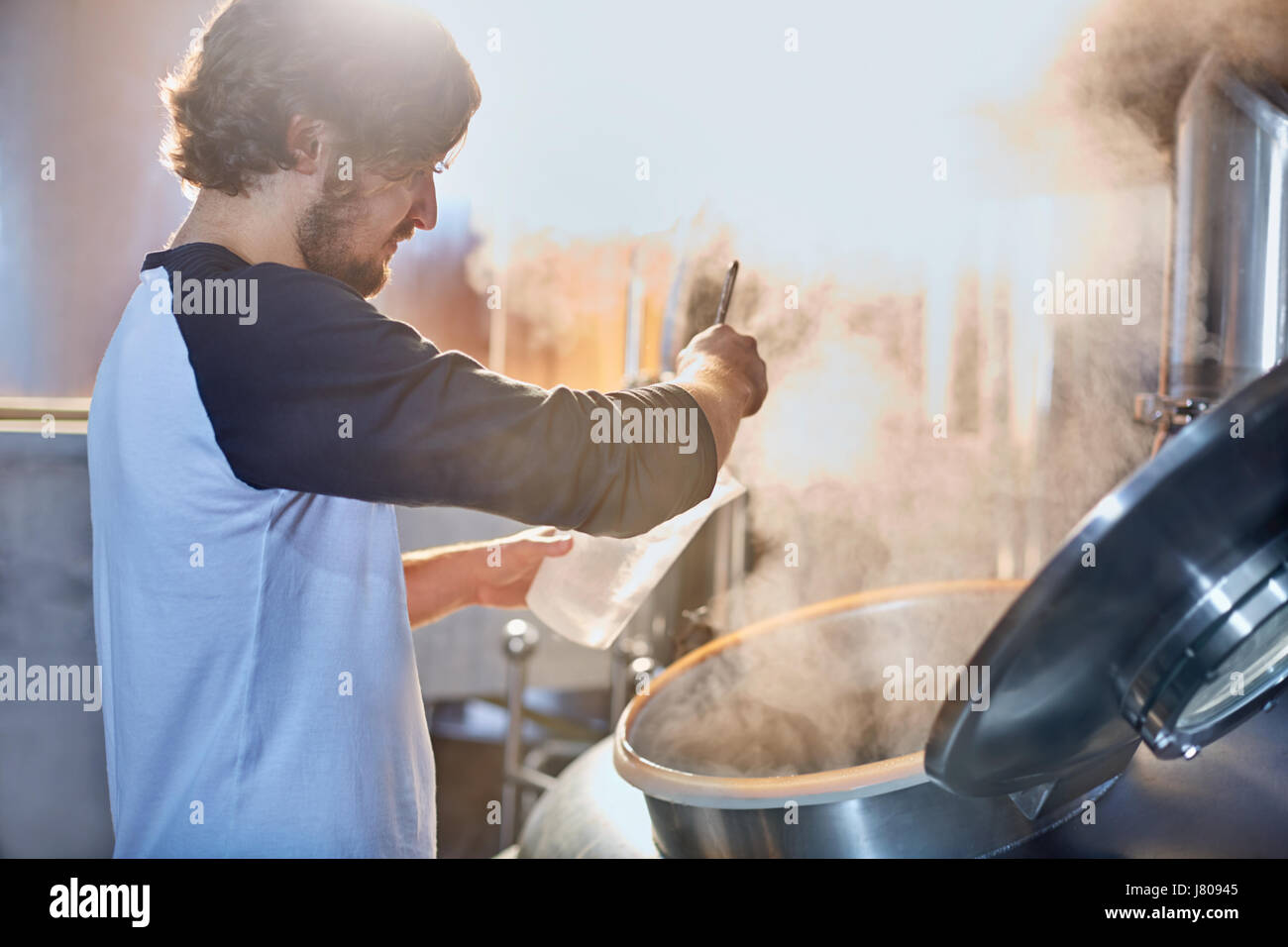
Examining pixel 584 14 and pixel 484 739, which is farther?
pixel 484 739

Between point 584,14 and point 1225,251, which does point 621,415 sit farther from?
point 584,14

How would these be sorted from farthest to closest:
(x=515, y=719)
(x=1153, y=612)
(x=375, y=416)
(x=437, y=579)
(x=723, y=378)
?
(x=515, y=719)
(x=437, y=579)
(x=723, y=378)
(x=375, y=416)
(x=1153, y=612)

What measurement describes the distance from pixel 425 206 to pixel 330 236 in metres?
0.11

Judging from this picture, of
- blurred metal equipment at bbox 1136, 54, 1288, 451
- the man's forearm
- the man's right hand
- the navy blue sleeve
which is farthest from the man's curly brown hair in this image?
blurred metal equipment at bbox 1136, 54, 1288, 451

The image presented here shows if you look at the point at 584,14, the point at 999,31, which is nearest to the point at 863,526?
the point at 999,31

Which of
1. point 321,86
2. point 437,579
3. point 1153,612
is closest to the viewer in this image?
point 1153,612

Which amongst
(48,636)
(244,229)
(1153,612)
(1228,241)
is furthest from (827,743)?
(48,636)

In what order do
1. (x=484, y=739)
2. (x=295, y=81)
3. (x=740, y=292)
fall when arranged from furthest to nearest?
(x=484, y=739) < (x=740, y=292) < (x=295, y=81)

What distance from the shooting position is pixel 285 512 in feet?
2.75

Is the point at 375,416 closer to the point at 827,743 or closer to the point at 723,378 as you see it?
the point at 723,378

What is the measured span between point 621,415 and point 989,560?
2108 millimetres

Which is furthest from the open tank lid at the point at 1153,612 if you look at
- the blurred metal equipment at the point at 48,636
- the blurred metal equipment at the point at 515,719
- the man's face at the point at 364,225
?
the blurred metal equipment at the point at 515,719

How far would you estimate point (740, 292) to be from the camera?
2.15m

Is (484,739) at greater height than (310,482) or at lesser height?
lesser
